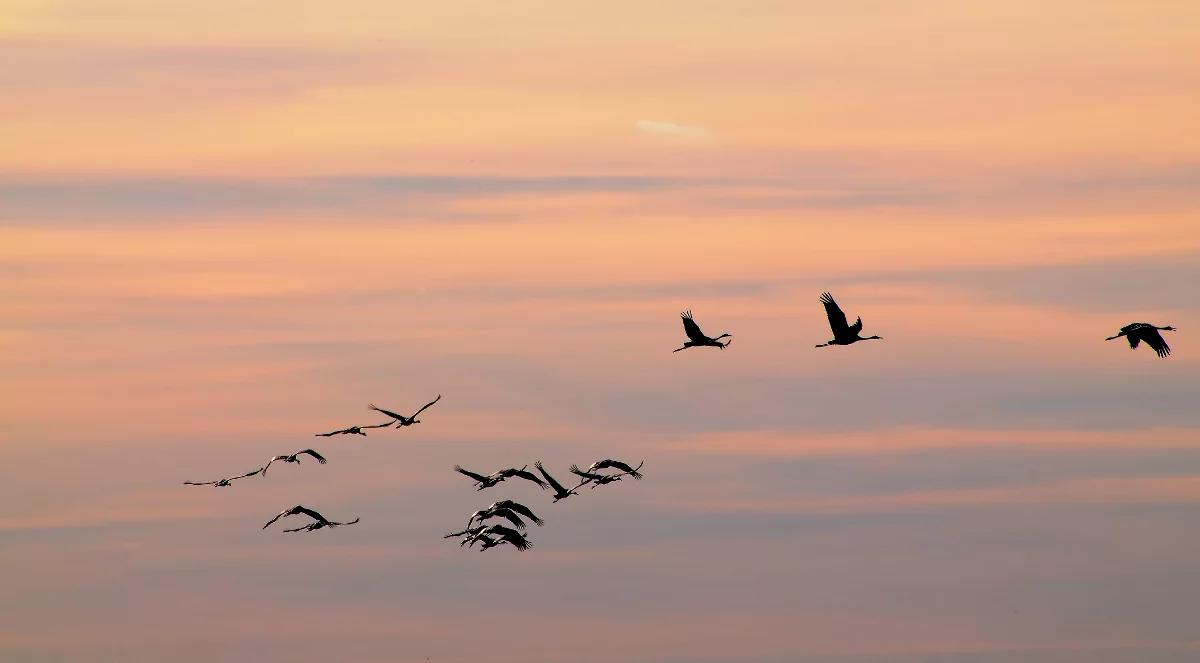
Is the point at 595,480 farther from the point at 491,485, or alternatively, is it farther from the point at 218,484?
the point at 218,484

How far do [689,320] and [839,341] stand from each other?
Answer: 9.36 m

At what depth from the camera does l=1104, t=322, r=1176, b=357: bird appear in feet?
459

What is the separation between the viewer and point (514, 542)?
154 meters

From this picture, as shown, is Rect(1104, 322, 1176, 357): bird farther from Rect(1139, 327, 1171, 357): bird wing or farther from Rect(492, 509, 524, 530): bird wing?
Rect(492, 509, 524, 530): bird wing

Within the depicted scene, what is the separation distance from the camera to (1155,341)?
143m

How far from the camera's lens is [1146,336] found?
468 ft

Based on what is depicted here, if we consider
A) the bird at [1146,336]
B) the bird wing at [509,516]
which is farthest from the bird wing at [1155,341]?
the bird wing at [509,516]

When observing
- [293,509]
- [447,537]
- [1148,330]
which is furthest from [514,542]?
[1148,330]

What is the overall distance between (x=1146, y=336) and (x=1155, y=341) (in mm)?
586

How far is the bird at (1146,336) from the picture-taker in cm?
14000

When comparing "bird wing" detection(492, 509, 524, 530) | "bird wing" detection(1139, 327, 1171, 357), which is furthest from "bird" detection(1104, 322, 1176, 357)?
"bird wing" detection(492, 509, 524, 530)

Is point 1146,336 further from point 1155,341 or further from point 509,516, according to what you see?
point 509,516

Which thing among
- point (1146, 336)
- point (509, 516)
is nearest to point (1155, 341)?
point (1146, 336)

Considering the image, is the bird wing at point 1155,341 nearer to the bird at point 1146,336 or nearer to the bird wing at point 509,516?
the bird at point 1146,336
